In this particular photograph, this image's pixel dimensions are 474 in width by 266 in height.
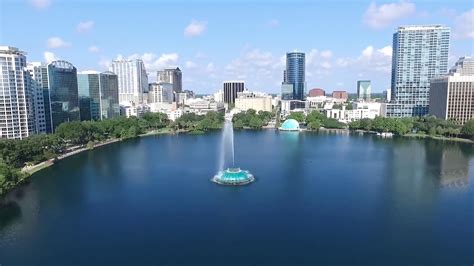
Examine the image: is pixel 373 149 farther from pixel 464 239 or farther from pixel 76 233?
pixel 76 233

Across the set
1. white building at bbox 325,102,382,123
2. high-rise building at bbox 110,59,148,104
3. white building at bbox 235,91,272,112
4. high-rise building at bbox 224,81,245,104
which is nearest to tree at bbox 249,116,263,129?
white building at bbox 325,102,382,123

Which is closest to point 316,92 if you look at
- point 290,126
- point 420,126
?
point 290,126

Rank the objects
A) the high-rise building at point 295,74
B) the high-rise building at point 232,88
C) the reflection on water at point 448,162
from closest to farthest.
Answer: the reflection on water at point 448,162
the high-rise building at point 295,74
the high-rise building at point 232,88

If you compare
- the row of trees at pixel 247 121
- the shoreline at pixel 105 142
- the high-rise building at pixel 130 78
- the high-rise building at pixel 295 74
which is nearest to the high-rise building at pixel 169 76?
the high-rise building at pixel 130 78

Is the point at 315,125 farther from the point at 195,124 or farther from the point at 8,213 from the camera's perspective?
the point at 8,213

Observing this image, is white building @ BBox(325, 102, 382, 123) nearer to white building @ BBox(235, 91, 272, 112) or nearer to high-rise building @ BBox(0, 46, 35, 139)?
white building @ BBox(235, 91, 272, 112)

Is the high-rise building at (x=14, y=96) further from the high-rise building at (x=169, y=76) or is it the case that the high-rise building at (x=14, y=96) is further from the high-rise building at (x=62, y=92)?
the high-rise building at (x=169, y=76)
